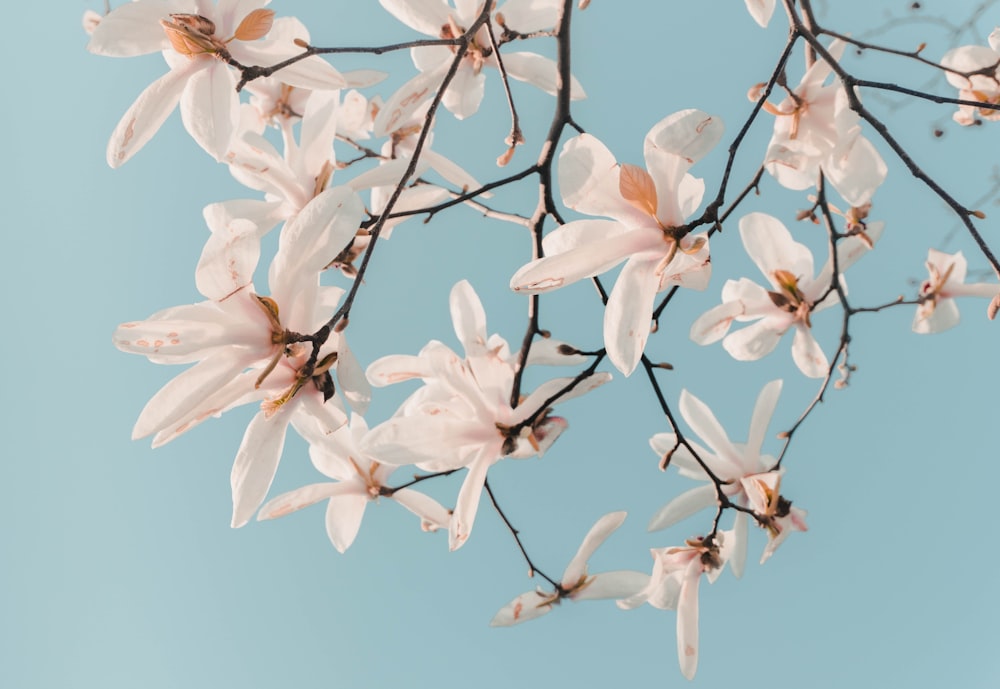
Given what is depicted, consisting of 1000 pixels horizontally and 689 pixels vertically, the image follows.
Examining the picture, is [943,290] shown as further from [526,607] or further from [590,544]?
[526,607]

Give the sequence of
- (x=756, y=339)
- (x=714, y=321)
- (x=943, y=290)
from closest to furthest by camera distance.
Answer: (x=714, y=321), (x=756, y=339), (x=943, y=290)

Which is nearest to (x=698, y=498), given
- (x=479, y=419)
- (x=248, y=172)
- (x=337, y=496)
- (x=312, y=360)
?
(x=479, y=419)

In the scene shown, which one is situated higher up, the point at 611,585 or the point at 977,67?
the point at 977,67

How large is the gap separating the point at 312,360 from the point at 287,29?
1.82 ft

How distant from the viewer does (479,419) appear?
916mm

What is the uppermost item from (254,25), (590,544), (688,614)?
(254,25)

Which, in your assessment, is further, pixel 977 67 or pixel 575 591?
pixel 575 591

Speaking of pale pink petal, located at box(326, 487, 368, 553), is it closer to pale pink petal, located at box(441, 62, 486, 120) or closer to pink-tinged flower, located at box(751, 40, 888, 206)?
pale pink petal, located at box(441, 62, 486, 120)

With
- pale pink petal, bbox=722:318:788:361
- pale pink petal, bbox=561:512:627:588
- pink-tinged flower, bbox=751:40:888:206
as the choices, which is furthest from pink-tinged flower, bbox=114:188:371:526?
pale pink petal, bbox=722:318:788:361

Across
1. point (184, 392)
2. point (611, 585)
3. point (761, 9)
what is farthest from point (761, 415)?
point (184, 392)

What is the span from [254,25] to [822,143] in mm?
756

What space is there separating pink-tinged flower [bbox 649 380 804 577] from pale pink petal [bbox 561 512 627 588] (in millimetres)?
106

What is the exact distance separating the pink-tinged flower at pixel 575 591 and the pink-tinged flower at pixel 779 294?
0.43 meters

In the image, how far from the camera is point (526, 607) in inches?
49.3
